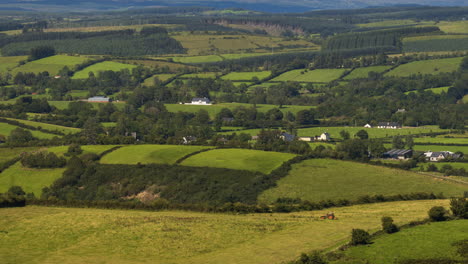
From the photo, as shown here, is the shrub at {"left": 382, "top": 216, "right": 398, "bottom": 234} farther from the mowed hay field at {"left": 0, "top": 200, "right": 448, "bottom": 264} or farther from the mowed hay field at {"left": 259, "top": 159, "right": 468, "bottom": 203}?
the mowed hay field at {"left": 259, "top": 159, "right": 468, "bottom": 203}

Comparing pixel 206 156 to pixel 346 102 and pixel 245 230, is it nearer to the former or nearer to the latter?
pixel 245 230

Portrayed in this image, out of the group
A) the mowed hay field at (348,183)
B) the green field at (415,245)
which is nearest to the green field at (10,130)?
→ the mowed hay field at (348,183)

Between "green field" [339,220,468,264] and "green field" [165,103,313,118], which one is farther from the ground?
"green field" [339,220,468,264]

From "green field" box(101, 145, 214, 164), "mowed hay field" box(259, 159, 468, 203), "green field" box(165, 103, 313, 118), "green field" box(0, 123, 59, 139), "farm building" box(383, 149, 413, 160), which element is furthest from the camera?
"green field" box(165, 103, 313, 118)

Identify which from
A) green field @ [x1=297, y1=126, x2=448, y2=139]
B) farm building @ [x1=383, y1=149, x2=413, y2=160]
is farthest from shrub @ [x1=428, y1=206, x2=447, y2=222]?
green field @ [x1=297, y1=126, x2=448, y2=139]

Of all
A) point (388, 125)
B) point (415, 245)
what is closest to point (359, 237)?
point (415, 245)

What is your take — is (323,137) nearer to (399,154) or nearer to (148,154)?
(399,154)
